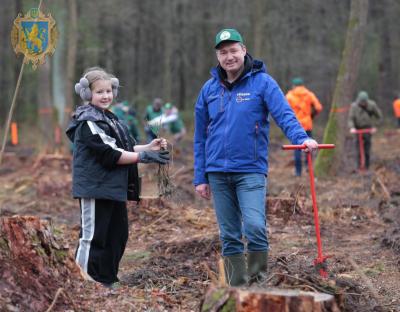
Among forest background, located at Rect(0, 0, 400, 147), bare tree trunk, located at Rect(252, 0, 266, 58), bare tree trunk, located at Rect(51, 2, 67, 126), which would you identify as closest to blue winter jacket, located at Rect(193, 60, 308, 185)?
bare tree trunk, located at Rect(252, 0, 266, 58)

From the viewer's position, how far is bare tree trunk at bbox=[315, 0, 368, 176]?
49.9 feet

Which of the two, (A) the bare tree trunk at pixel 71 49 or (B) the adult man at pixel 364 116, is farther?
(A) the bare tree trunk at pixel 71 49

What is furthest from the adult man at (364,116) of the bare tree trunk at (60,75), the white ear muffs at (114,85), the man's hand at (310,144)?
the bare tree trunk at (60,75)

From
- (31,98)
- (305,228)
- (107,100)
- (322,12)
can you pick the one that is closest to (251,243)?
(107,100)

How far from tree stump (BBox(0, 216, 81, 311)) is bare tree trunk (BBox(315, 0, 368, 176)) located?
10.4 meters

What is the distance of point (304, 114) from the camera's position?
52.0ft

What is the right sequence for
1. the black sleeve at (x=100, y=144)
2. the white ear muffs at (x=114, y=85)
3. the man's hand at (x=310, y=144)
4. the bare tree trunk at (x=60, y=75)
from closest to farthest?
the man's hand at (x=310, y=144) → the black sleeve at (x=100, y=144) → the white ear muffs at (x=114, y=85) → the bare tree trunk at (x=60, y=75)

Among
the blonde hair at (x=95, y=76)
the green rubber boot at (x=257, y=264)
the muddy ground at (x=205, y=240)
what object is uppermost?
the blonde hair at (x=95, y=76)

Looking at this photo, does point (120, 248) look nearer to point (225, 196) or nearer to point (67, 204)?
point (225, 196)

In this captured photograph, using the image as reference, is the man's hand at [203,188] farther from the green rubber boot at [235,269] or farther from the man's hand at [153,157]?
the green rubber boot at [235,269]

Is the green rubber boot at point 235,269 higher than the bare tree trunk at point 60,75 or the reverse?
the reverse

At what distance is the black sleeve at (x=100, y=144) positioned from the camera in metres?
6.28

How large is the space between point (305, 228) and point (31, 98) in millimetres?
45686

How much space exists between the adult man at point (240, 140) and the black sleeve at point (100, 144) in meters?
0.79
